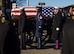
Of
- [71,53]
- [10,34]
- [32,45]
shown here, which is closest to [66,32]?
[71,53]

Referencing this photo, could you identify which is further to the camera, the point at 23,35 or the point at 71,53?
the point at 23,35

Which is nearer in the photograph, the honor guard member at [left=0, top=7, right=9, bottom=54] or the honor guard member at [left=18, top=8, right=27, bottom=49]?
the honor guard member at [left=0, top=7, right=9, bottom=54]

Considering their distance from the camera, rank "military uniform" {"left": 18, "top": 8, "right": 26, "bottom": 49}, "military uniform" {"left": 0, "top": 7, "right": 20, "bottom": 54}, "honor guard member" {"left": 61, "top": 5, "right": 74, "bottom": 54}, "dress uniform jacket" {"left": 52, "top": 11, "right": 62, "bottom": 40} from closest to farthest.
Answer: "honor guard member" {"left": 61, "top": 5, "right": 74, "bottom": 54}, "military uniform" {"left": 0, "top": 7, "right": 20, "bottom": 54}, "dress uniform jacket" {"left": 52, "top": 11, "right": 62, "bottom": 40}, "military uniform" {"left": 18, "top": 8, "right": 26, "bottom": 49}

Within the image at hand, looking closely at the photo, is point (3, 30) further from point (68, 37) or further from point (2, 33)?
point (68, 37)

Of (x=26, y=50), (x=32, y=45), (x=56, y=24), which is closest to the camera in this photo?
(x=56, y=24)

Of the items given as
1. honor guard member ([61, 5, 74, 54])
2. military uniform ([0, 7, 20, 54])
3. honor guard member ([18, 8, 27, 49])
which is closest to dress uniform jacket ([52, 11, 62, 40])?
honor guard member ([18, 8, 27, 49])

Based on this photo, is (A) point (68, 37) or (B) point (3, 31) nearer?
(A) point (68, 37)

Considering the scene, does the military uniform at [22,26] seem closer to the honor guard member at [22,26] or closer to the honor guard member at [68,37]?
the honor guard member at [22,26]

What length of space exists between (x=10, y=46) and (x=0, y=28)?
17.0 inches

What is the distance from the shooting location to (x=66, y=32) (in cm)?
461

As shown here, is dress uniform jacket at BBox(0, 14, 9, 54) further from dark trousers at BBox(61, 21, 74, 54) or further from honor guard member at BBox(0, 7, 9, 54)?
dark trousers at BBox(61, 21, 74, 54)

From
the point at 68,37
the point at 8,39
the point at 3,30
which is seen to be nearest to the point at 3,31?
the point at 3,30

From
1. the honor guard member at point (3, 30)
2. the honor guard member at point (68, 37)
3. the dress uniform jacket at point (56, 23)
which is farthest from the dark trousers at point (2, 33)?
the dress uniform jacket at point (56, 23)

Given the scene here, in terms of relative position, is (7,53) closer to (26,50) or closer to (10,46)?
(10,46)
